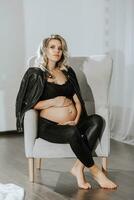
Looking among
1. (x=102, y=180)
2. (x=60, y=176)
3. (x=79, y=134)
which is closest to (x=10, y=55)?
(x=60, y=176)

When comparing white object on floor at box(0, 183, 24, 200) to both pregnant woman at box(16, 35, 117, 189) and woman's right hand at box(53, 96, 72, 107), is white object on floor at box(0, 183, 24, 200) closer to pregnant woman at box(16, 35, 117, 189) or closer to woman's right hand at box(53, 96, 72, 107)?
pregnant woman at box(16, 35, 117, 189)

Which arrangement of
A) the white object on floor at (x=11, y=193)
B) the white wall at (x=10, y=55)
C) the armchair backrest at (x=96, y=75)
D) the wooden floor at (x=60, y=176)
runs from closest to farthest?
the white object on floor at (x=11, y=193) → the wooden floor at (x=60, y=176) → the armchair backrest at (x=96, y=75) → the white wall at (x=10, y=55)

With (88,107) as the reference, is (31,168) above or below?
below

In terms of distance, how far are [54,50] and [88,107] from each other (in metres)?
0.61

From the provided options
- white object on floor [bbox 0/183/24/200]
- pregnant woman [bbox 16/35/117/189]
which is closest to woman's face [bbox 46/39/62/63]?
pregnant woman [bbox 16/35/117/189]

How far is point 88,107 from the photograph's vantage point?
11.6 feet

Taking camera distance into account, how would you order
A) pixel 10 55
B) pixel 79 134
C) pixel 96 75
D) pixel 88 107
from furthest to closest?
pixel 10 55, pixel 88 107, pixel 96 75, pixel 79 134

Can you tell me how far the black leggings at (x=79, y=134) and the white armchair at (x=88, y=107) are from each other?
62 millimetres

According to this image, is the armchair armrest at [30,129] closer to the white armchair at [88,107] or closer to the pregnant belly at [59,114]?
the white armchair at [88,107]

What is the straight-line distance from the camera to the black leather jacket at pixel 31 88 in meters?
3.20

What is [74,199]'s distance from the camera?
2889 mm

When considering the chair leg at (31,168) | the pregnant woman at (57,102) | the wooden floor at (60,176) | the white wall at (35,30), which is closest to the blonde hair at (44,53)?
the pregnant woman at (57,102)

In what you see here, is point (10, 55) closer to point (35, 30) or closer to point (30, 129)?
point (35, 30)

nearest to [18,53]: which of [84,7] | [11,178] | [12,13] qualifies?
[12,13]
